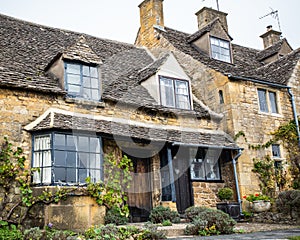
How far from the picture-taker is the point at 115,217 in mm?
11180

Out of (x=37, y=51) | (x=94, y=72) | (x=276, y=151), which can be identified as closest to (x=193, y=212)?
(x=94, y=72)

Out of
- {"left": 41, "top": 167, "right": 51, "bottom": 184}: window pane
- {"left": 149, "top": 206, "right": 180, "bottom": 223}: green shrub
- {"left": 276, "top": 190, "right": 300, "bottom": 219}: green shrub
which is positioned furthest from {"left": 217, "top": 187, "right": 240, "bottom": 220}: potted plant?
{"left": 41, "top": 167, "right": 51, "bottom": 184}: window pane

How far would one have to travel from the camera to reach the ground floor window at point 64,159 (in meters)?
10.7

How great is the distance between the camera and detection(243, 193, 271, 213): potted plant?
13.9 metres

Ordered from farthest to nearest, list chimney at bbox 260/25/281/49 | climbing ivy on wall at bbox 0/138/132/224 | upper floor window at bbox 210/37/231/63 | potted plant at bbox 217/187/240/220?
1. chimney at bbox 260/25/281/49
2. upper floor window at bbox 210/37/231/63
3. potted plant at bbox 217/187/240/220
4. climbing ivy on wall at bbox 0/138/132/224

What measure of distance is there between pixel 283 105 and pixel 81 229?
10.7 meters

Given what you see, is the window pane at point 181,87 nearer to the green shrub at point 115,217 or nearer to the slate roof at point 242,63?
the slate roof at point 242,63

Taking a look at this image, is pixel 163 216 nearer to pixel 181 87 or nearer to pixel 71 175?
pixel 71 175

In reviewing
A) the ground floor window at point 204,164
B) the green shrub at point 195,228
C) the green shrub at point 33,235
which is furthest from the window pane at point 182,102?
the green shrub at point 33,235

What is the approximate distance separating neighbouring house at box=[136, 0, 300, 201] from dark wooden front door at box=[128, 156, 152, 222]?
360 centimetres

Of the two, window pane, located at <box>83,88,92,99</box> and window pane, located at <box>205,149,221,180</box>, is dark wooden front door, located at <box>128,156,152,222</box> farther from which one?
window pane, located at <box>83,88,92,99</box>

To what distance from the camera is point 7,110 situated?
1091cm

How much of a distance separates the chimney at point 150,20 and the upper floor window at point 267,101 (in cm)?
584

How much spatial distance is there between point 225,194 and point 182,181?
5.36ft
